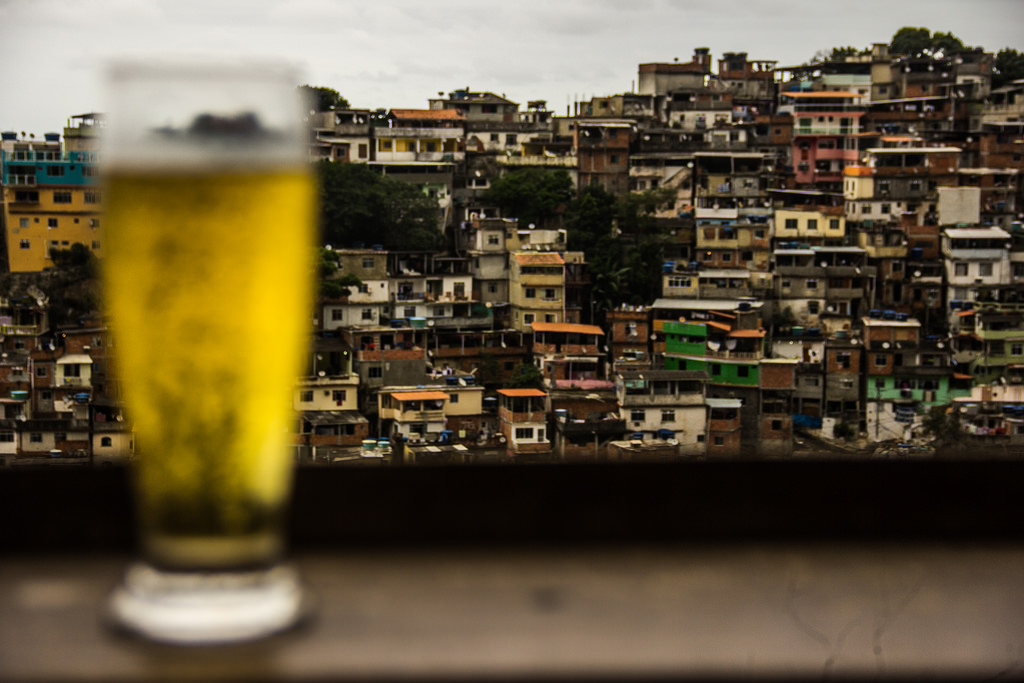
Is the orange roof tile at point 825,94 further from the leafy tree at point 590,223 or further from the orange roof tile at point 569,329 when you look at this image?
the orange roof tile at point 569,329

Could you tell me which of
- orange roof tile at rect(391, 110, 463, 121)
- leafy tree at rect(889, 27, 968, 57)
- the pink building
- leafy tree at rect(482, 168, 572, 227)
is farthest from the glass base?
leafy tree at rect(889, 27, 968, 57)

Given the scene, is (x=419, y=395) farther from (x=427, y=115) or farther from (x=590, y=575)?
(x=590, y=575)

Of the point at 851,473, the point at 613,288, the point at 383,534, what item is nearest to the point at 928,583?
the point at 851,473

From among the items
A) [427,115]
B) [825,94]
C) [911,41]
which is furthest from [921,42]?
[427,115]

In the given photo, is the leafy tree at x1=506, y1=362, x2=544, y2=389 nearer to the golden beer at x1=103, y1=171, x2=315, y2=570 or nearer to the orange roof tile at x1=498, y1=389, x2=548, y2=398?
the orange roof tile at x1=498, y1=389, x2=548, y2=398

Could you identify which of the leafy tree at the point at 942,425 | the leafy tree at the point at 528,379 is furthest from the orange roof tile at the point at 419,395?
the leafy tree at the point at 942,425
